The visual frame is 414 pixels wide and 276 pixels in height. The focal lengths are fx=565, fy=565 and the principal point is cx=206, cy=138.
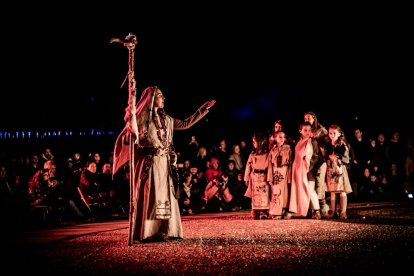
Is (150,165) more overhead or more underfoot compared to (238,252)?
more overhead

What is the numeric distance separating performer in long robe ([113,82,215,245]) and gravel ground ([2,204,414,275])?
0.33m

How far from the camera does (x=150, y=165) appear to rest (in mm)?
8977

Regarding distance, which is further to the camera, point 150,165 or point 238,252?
point 150,165

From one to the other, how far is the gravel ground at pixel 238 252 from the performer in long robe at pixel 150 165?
1.09ft

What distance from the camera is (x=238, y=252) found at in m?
7.55

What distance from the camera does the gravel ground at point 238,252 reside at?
633cm

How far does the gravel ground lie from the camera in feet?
20.8

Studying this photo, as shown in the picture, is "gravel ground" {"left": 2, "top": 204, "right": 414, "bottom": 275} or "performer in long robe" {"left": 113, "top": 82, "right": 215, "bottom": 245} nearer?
"gravel ground" {"left": 2, "top": 204, "right": 414, "bottom": 275}

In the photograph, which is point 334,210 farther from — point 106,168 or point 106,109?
point 106,109

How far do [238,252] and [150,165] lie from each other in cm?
223

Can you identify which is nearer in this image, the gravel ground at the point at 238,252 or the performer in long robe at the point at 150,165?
the gravel ground at the point at 238,252

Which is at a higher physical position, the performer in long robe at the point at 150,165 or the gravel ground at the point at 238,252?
the performer in long robe at the point at 150,165

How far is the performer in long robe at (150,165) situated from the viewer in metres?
8.81

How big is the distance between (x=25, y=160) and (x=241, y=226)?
782 cm
